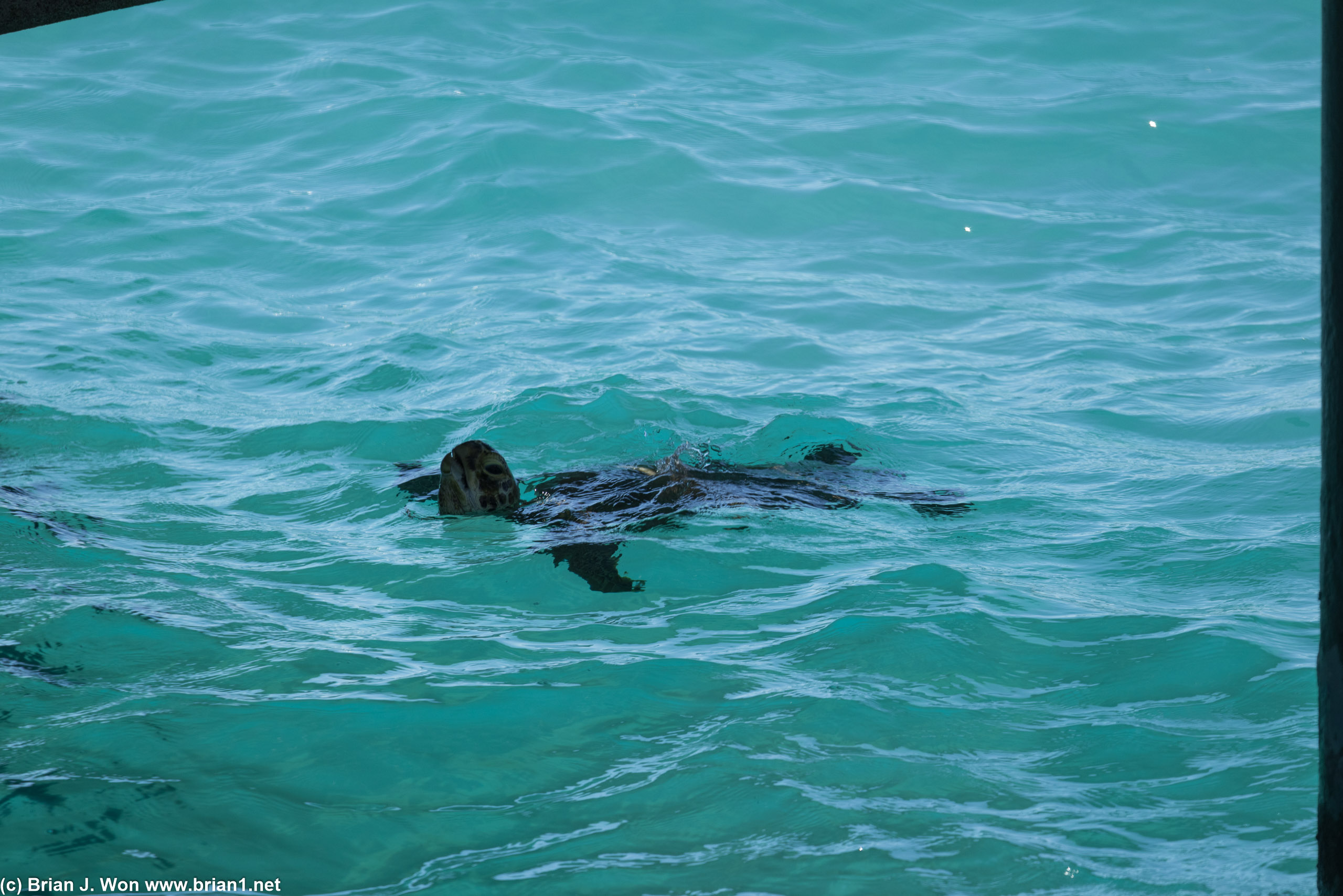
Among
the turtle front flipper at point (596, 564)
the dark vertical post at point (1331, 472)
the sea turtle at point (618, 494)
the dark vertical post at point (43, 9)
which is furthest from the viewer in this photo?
the sea turtle at point (618, 494)

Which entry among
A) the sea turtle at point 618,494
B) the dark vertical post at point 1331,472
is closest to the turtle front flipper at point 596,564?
the sea turtle at point 618,494

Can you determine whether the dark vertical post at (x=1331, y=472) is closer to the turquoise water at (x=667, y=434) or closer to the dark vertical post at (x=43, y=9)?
→ the turquoise water at (x=667, y=434)

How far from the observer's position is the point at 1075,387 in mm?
9148

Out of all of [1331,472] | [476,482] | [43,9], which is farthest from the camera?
[476,482]

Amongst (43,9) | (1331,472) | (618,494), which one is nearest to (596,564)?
(618,494)

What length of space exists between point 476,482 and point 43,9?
3.36 metres

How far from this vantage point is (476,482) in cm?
607

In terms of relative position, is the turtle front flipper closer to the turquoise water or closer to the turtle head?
the turquoise water

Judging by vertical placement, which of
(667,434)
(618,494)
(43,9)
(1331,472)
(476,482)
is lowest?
(667,434)

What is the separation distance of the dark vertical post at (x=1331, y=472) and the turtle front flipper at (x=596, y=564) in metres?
3.52

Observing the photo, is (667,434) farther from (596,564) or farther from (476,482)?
(596,564)

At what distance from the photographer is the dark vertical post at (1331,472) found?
232 centimetres

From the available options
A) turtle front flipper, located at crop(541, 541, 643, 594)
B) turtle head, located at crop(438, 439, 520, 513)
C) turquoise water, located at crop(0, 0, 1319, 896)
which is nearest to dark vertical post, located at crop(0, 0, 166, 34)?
turquoise water, located at crop(0, 0, 1319, 896)

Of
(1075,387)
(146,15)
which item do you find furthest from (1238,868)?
(146,15)
